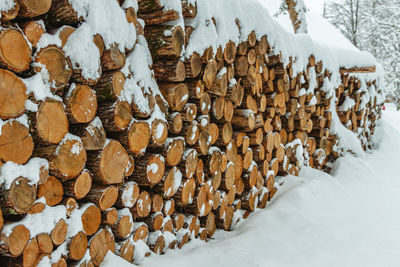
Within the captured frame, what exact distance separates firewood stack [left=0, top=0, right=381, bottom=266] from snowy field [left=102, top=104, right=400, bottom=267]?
0.63ft

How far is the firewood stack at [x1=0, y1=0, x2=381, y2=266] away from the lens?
52.2 inches

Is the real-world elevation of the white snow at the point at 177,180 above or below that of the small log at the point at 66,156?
below

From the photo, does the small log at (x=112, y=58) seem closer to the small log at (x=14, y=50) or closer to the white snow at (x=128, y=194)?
the small log at (x=14, y=50)

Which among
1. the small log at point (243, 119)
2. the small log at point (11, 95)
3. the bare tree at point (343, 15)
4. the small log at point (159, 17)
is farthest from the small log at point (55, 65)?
the bare tree at point (343, 15)

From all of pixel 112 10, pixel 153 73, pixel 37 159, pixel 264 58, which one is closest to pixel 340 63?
pixel 264 58

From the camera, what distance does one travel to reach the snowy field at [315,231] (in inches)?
89.7

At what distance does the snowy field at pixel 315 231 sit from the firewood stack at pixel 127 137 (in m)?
0.19

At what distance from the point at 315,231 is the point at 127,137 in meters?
1.85

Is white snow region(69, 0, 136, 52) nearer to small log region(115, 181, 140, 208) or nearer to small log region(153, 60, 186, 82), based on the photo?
small log region(153, 60, 186, 82)

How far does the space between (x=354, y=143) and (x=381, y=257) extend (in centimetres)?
290

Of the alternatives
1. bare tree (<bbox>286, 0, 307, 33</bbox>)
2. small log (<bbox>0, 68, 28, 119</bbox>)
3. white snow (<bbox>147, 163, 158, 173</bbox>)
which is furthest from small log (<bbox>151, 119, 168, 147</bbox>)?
bare tree (<bbox>286, 0, 307, 33</bbox>)

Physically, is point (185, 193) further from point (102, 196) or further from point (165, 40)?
point (165, 40)

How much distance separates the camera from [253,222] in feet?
9.53

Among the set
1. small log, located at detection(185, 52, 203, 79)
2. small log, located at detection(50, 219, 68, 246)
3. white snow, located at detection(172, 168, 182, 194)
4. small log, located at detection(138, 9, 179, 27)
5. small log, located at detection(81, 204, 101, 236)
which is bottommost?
white snow, located at detection(172, 168, 182, 194)
